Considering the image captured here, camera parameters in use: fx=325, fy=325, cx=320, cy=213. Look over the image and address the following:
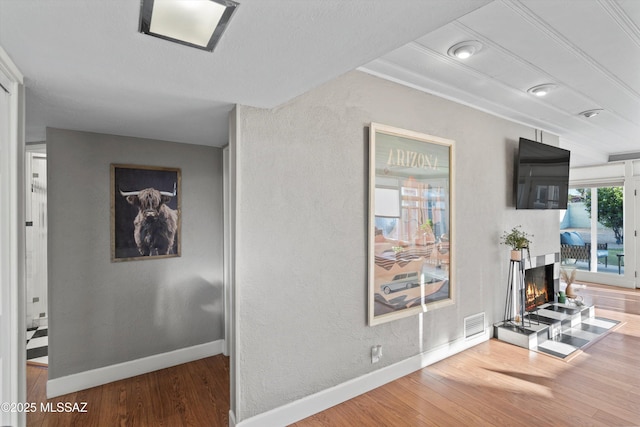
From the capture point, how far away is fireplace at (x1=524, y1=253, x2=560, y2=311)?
13.5ft

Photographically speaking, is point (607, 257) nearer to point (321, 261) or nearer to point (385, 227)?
point (385, 227)

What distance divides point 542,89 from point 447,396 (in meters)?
2.82

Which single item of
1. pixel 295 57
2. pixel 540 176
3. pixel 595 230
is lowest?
pixel 595 230

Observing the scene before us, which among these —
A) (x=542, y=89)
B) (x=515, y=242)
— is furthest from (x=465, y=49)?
(x=515, y=242)

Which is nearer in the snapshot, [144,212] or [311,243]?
[311,243]

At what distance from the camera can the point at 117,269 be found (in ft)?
9.01

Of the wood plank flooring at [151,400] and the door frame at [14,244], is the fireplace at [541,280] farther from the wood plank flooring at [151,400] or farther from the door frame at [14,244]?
the door frame at [14,244]

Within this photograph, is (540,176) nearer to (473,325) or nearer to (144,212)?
(473,325)

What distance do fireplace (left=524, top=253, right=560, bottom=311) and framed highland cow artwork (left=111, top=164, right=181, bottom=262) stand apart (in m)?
4.11

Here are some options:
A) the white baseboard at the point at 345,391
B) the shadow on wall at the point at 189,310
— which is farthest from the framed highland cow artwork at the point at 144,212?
the white baseboard at the point at 345,391

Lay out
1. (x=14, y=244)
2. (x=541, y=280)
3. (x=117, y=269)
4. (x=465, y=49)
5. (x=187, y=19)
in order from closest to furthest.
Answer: (x=187, y=19), (x=14, y=244), (x=465, y=49), (x=117, y=269), (x=541, y=280)

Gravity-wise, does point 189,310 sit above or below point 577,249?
below

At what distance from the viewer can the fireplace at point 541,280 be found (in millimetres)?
4117

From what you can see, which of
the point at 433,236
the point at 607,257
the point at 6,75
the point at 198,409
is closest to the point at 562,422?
the point at 433,236
